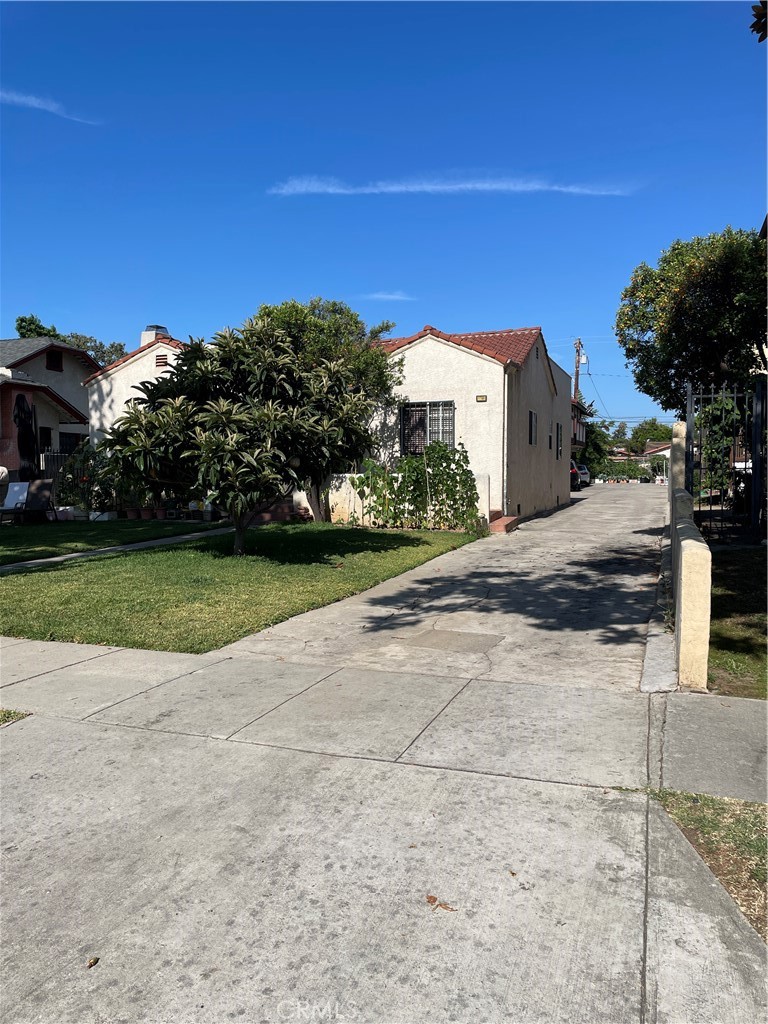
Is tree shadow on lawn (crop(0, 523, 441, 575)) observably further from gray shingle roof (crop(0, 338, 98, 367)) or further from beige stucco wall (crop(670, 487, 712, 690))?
gray shingle roof (crop(0, 338, 98, 367))

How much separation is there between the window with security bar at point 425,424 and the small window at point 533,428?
3.65 metres

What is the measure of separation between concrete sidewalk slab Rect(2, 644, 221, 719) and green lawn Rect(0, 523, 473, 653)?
33cm

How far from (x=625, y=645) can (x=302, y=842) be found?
14.4 feet

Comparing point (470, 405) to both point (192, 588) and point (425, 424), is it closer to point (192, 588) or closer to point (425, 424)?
point (425, 424)

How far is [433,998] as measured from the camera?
2436mm

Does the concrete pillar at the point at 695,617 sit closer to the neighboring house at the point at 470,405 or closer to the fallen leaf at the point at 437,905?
the fallen leaf at the point at 437,905

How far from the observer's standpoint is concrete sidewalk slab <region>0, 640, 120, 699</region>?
6031mm

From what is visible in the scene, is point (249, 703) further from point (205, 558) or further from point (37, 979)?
point (205, 558)

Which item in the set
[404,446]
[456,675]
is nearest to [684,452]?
[404,446]

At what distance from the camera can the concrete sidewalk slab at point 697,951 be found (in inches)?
94.0

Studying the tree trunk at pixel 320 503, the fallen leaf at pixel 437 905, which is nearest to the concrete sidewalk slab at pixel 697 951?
the fallen leaf at pixel 437 905

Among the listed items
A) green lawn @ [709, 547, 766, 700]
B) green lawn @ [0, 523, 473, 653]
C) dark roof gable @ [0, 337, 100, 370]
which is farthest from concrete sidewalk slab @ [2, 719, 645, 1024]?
dark roof gable @ [0, 337, 100, 370]

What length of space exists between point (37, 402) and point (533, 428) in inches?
683

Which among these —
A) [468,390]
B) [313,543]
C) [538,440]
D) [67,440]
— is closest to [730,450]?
[468,390]
